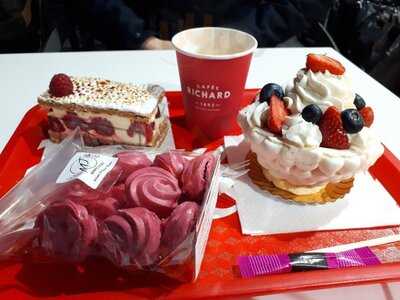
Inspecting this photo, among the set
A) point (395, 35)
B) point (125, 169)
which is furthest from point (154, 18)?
point (125, 169)

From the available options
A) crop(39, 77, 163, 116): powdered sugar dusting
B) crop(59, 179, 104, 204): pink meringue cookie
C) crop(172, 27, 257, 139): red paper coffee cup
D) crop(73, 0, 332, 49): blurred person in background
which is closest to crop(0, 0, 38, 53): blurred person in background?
crop(73, 0, 332, 49): blurred person in background

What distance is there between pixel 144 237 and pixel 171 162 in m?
0.17

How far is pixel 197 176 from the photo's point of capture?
0.69 metres

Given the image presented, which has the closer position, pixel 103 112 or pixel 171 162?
pixel 171 162

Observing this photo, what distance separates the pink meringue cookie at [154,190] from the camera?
0.64 metres

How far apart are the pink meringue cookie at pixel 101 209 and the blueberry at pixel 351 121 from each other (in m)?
0.41

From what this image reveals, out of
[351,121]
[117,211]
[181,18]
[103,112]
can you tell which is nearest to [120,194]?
[117,211]

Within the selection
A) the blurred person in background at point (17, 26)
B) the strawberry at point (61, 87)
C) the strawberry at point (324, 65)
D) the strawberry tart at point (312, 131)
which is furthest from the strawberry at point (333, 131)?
the blurred person in background at point (17, 26)

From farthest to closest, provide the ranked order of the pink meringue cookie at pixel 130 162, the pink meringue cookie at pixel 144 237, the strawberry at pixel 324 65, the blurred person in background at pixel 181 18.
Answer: the blurred person in background at pixel 181 18 → the strawberry at pixel 324 65 → the pink meringue cookie at pixel 130 162 → the pink meringue cookie at pixel 144 237

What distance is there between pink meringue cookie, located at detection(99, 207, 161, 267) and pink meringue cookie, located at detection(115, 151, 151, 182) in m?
0.11

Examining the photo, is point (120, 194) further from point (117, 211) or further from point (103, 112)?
point (103, 112)

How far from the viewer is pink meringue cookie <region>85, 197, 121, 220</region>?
0.63 m

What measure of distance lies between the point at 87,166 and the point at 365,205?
51 cm

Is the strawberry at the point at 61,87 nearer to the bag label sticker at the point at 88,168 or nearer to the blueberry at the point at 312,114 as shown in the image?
the bag label sticker at the point at 88,168
